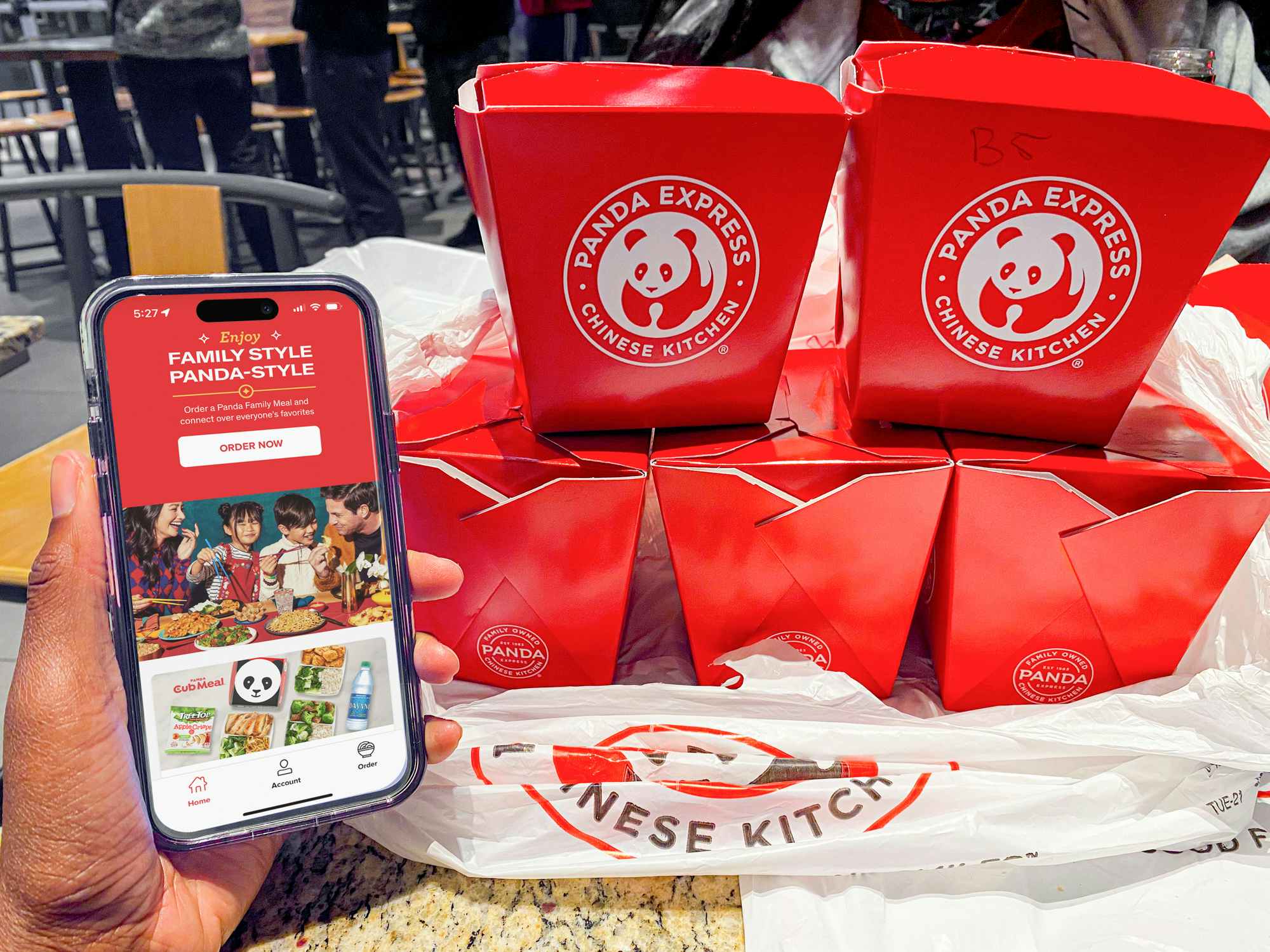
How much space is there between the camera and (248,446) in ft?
1.76

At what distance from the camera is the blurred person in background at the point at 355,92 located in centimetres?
271

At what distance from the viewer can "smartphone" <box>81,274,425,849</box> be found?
0.51 metres

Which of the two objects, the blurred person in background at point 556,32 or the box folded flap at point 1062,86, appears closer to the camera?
the box folded flap at point 1062,86

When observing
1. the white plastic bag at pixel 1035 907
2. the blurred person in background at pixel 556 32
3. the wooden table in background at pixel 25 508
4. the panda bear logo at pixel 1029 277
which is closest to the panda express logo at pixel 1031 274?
the panda bear logo at pixel 1029 277

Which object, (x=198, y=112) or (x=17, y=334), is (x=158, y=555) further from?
(x=198, y=112)

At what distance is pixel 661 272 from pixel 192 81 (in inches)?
103

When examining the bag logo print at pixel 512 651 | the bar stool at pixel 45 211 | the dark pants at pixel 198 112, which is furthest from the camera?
the bar stool at pixel 45 211

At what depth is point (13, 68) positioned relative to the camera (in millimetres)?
5762

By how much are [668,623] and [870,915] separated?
0.98ft

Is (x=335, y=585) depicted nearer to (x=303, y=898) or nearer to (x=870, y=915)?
(x=303, y=898)

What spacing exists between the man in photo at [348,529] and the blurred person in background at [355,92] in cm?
272

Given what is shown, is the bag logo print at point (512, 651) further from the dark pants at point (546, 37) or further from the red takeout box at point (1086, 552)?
the dark pants at point (546, 37)

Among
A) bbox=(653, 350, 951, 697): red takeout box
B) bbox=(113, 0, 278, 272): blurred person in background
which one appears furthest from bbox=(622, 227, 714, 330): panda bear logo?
bbox=(113, 0, 278, 272): blurred person in background

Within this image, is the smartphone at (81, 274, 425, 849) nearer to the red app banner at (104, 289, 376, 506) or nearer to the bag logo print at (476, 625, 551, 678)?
the red app banner at (104, 289, 376, 506)
